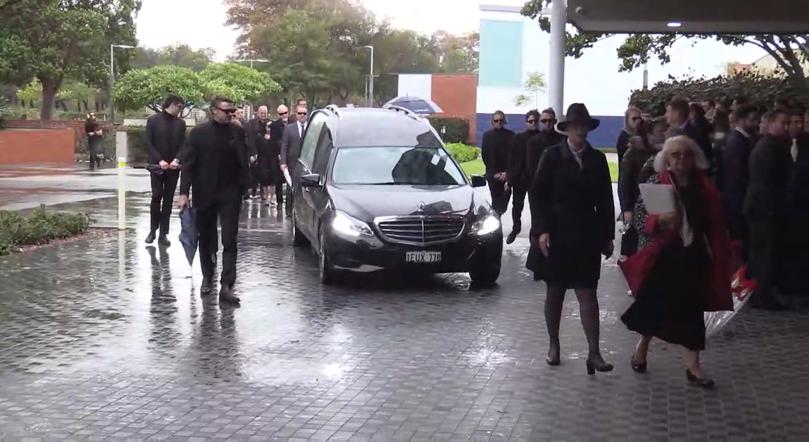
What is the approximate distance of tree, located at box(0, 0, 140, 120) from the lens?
44.1 m

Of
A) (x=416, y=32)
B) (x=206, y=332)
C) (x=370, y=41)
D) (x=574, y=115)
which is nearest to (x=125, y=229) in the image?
(x=206, y=332)

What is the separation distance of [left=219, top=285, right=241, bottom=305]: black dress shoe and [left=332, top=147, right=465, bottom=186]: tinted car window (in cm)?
219

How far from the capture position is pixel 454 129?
204 feet

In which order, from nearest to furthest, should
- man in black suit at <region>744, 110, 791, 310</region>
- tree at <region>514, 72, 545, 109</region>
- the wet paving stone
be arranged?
1. the wet paving stone
2. man in black suit at <region>744, 110, 791, 310</region>
3. tree at <region>514, 72, 545, 109</region>

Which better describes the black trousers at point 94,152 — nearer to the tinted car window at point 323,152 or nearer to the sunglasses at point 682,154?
the tinted car window at point 323,152

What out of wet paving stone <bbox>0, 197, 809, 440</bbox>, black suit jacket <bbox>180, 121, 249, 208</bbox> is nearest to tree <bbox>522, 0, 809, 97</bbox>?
wet paving stone <bbox>0, 197, 809, 440</bbox>

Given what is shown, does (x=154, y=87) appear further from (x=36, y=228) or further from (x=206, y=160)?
(x=206, y=160)

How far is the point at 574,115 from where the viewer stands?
25.3 ft

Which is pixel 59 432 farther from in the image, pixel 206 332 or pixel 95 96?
pixel 95 96

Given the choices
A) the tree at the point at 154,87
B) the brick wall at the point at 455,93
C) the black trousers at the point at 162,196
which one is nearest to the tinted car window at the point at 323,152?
the black trousers at the point at 162,196

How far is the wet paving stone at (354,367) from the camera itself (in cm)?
650

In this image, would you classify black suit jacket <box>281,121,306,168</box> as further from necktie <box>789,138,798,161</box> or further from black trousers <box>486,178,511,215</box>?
necktie <box>789,138,798,161</box>

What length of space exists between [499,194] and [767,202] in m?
5.72

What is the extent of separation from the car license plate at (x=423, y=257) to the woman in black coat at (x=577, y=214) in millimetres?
3368
